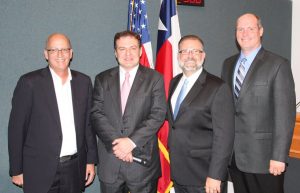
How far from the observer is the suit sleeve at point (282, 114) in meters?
2.09

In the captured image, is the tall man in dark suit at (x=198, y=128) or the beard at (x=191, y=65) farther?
the beard at (x=191, y=65)

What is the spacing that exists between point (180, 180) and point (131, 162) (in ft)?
1.24

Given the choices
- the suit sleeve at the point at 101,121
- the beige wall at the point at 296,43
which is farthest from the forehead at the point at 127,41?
the beige wall at the point at 296,43

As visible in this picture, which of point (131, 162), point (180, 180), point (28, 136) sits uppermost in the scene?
point (28, 136)

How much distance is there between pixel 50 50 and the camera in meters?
2.19

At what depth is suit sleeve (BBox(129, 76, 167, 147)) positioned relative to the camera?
7.01 ft

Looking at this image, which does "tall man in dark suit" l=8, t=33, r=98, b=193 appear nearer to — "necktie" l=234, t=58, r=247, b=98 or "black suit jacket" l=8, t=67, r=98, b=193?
"black suit jacket" l=8, t=67, r=98, b=193

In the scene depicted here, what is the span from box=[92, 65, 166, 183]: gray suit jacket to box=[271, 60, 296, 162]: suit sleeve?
0.80 metres

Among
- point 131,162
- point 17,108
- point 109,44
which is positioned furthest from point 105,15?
point 131,162

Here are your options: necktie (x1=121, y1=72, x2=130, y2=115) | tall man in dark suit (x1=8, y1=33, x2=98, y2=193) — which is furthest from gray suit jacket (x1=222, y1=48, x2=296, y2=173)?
tall man in dark suit (x1=8, y1=33, x2=98, y2=193)

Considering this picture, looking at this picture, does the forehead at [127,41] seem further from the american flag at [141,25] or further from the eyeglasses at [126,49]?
the american flag at [141,25]

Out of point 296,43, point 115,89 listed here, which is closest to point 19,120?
point 115,89

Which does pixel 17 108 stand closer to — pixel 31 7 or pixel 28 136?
pixel 28 136

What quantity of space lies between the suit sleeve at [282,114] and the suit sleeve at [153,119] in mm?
791
